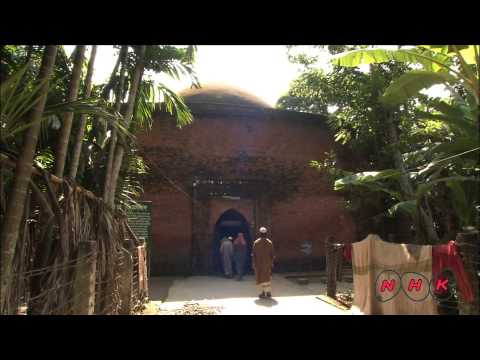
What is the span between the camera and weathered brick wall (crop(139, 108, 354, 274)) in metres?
14.3

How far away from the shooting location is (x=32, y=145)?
10.4ft

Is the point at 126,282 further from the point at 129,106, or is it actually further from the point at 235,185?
the point at 235,185

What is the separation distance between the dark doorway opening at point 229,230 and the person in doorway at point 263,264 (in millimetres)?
4967

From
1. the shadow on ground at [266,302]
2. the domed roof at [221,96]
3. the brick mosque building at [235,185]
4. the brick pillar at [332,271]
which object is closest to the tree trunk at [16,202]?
the shadow on ground at [266,302]

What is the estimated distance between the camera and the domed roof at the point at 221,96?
16.0m

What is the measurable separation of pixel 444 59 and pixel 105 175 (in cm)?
564

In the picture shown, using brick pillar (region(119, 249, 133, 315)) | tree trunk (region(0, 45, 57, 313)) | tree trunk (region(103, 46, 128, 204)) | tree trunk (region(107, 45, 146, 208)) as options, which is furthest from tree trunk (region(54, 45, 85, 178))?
brick pillar (region(119, 249, 133, 315))

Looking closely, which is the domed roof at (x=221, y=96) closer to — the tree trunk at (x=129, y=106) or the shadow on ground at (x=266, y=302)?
the tree trunk at (x=129, y=106)

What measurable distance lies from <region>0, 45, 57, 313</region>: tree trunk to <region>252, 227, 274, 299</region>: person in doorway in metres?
6.57

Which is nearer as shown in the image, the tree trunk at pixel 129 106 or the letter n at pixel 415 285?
the letter n at pixel 415 285

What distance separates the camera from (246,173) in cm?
1495
